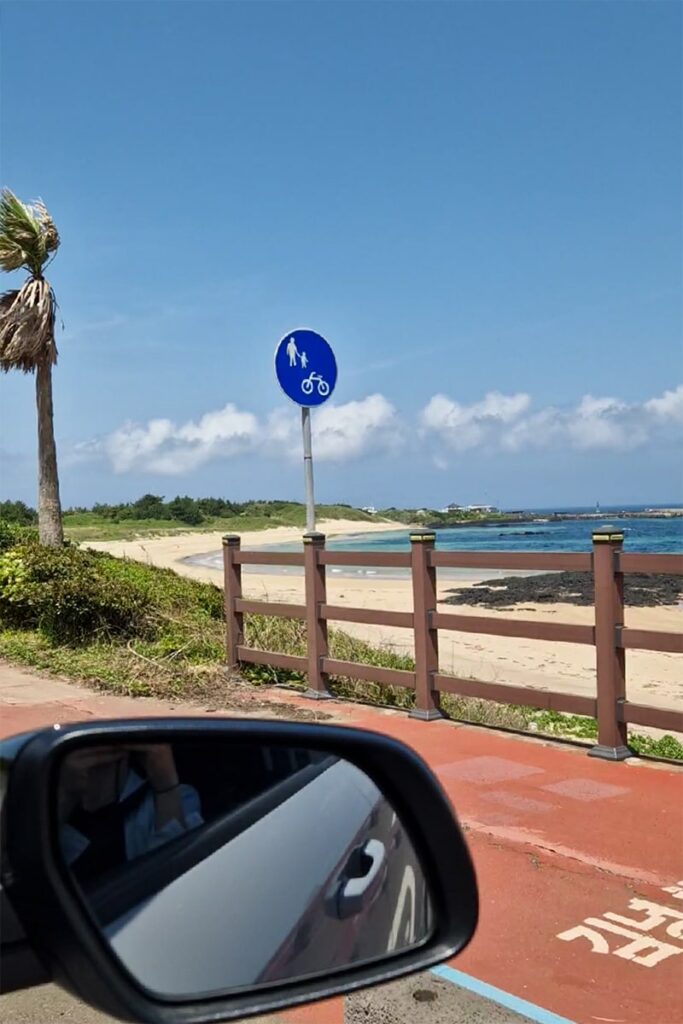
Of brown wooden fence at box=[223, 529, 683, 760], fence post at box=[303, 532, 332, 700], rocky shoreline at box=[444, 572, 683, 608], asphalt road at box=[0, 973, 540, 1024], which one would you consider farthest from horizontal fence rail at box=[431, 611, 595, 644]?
rocky shoreline at box=[444, 572, 683, 608]

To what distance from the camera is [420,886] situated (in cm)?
153

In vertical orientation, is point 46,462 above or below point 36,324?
below

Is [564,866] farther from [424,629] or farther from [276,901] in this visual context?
[276,901]

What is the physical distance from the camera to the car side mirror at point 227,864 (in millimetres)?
1119

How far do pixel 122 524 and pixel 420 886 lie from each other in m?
62.8

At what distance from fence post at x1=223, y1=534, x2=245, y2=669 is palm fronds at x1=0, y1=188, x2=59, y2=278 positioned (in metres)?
8.63

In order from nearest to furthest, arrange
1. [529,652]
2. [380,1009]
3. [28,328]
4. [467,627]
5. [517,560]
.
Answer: [380,1009] < [517,560] < [467,627] < [529,652] < [28,328]

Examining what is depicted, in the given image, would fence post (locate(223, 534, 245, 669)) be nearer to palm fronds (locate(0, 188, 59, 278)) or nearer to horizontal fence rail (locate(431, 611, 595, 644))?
horizontal fence rail (locate(431, 611, 595, 644))

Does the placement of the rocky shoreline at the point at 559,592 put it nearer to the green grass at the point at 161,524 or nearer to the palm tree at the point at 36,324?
the palm tree at the point at 36,324

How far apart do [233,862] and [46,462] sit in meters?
15.4

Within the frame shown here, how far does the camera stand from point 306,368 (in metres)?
8.04

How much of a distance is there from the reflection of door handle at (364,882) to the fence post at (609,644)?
16.3 feet

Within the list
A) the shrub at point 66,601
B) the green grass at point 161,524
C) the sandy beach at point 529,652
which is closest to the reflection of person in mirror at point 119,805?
A: the shrub at point 66,601

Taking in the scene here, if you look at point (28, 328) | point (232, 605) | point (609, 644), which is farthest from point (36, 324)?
point (609, 644)
